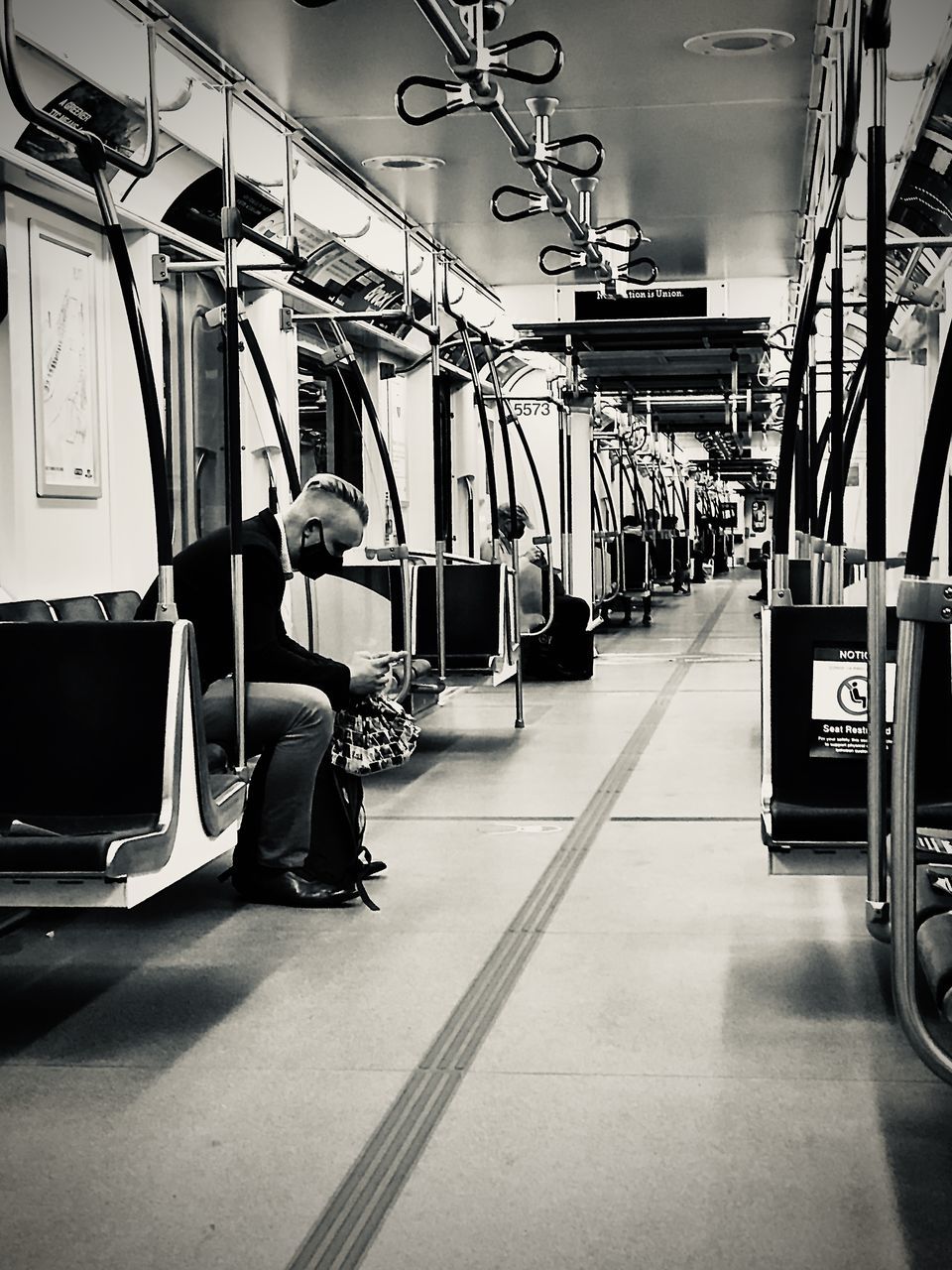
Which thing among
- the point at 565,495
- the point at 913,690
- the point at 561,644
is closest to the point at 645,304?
the point at 565,495

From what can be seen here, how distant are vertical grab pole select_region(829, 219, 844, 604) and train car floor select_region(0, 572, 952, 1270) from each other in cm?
105

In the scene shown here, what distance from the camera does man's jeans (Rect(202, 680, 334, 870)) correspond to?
460cm

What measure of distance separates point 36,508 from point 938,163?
3.68 metres

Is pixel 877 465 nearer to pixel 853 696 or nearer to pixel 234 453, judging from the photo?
pixel 853 696

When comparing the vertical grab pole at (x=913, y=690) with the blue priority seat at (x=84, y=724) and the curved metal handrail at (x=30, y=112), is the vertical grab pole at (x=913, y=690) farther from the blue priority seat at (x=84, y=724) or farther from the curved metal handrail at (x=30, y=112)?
the curved metal handrail at (x=30, y=112)

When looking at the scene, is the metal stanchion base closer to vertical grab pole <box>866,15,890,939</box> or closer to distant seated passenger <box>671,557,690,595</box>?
vertical grab pole <box>866,15,890,939</box>

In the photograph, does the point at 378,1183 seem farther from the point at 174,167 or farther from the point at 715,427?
the point at 715,427

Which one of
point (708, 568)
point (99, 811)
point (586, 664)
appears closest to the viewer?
point (99, 811)

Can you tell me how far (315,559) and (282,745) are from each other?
72 centimetres

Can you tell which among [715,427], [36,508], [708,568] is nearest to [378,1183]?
[36,508]

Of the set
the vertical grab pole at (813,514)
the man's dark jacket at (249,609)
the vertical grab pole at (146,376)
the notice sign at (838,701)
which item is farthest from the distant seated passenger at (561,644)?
the vertical grab pole at (146,376)

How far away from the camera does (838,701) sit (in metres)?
3.92

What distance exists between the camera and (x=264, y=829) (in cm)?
470

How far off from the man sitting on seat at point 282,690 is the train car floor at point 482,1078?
16 centimetres
